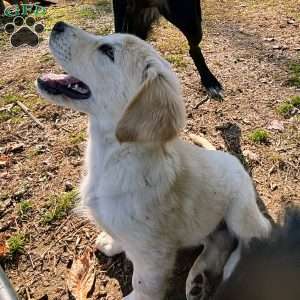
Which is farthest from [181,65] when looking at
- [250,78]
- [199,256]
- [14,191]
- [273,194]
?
[199,256]

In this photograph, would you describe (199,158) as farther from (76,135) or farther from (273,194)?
(76,135)

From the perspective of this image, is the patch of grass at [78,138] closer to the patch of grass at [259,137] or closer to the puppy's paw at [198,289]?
the patch of grass at [259,137]

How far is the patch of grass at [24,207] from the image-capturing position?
10.1ft

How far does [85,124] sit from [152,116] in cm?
203

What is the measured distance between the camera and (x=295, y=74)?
4.23 metres

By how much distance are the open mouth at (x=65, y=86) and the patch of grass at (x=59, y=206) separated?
1.03 metres

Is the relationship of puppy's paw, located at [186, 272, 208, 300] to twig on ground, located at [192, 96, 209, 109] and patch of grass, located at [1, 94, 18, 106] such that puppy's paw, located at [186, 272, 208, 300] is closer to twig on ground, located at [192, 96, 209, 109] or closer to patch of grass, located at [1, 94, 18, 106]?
twig on ground, located at [192, 96, 209, 109]

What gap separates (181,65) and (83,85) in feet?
7.57

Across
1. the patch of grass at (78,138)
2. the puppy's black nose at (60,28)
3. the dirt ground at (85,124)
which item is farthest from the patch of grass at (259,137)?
the puppy's black nose at (60,28)

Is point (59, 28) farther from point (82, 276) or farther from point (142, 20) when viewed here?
point (142, 20)

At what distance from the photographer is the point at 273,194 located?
320 cm

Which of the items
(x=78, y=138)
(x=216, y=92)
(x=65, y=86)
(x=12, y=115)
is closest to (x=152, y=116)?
(x=65, y=86)

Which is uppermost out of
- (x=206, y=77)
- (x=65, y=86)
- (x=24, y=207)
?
(x=65, y=86)

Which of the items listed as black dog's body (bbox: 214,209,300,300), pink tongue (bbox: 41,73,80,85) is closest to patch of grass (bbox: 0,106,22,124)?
pink tongue (bbox: 41,73,80,85)
